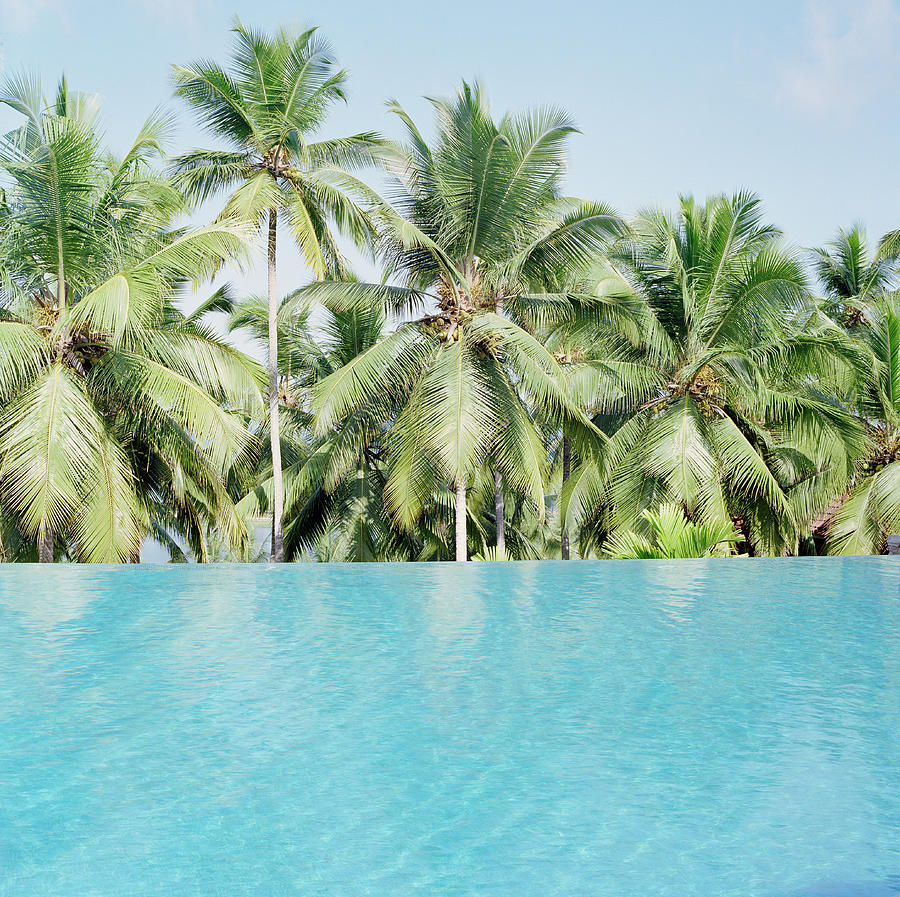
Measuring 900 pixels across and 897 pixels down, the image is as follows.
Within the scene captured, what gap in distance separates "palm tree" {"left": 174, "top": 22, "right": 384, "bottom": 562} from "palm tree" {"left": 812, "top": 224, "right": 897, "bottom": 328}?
44.7ft

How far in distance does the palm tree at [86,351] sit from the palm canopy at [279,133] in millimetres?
2384

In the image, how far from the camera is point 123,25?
18781 mm

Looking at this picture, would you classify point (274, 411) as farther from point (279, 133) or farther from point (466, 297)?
point (279, 133)

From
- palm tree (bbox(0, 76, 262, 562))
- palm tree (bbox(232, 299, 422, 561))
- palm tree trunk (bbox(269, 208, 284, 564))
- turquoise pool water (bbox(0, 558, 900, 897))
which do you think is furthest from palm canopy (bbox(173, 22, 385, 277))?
turquoise pool water (bbox(0, 558, 900, 897))

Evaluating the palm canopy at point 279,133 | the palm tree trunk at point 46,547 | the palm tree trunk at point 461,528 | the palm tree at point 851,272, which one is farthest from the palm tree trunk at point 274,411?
the palm tree at point 851,272

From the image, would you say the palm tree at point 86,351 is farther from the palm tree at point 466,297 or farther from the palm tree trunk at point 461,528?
the palm tree trunk at point 461,528

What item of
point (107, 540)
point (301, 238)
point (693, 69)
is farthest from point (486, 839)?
point (693, 69)

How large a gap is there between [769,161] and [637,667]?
2033 cm

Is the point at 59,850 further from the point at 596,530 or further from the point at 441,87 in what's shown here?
the point at 596,530

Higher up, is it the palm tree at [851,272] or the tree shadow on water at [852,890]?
the palm tree at [851,272]

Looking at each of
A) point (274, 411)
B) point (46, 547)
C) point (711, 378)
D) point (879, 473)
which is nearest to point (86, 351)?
point (46, 547)

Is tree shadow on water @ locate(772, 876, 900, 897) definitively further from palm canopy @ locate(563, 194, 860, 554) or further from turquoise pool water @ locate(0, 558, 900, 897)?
palm canopy @ locate(563, 194, 860, 554)

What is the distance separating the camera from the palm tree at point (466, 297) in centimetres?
1277

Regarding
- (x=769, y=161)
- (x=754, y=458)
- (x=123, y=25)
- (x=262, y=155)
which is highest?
(x=123, y=25)
